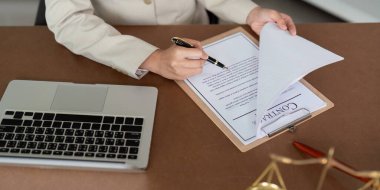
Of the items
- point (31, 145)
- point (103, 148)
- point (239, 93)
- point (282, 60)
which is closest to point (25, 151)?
point (31, 145)

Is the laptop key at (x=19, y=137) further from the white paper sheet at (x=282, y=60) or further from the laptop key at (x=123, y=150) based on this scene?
the white paper sheet at (x=282, y=60)

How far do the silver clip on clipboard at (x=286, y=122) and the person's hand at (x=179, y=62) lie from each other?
0.19 meters

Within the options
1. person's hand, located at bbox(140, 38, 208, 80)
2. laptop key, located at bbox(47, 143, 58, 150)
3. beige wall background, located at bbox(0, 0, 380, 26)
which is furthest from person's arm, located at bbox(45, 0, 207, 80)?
beige wall background, located at bbox(0, 0, 380, 26)

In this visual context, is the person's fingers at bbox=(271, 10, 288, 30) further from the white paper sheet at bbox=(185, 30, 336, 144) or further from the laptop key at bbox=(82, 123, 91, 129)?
the laptop key at bbox=(82, 123, 91, 129)

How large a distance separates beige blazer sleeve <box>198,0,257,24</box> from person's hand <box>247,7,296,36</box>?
3cm

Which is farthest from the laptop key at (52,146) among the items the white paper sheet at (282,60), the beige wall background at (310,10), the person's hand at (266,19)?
the beige wall background at (310,10)

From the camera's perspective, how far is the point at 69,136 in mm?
728

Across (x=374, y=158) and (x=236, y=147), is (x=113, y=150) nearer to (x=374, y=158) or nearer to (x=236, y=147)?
(x=236, y=147)

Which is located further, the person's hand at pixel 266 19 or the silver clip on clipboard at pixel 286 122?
the person's hand at pixel 266 19

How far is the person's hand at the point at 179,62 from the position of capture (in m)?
0.82

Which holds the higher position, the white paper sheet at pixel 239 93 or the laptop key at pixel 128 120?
the white paper sheet at pixel 239 93

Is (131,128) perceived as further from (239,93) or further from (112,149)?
(239,93)

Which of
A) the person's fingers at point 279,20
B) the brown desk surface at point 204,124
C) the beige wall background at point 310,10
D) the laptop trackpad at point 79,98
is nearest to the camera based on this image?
the brown desk surface at point 204,124

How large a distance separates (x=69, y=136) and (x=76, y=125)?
0.09 ft
